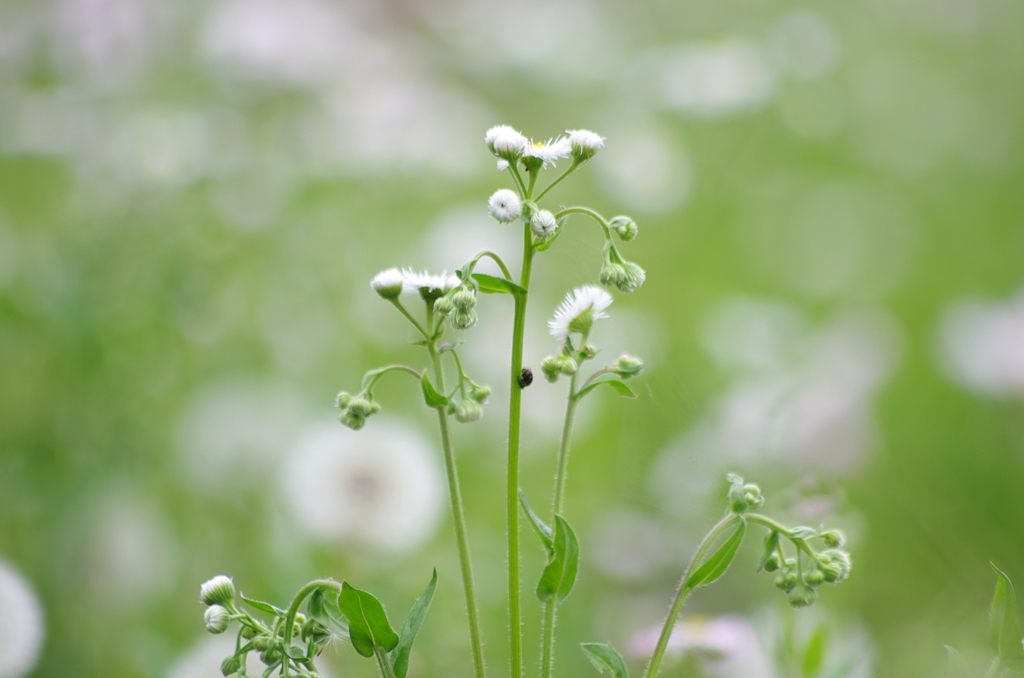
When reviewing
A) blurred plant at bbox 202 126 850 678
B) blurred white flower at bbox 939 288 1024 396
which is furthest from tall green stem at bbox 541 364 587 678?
blurred white flower at bbox 939 288 1024 396

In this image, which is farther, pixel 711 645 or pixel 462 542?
pixel 711 645

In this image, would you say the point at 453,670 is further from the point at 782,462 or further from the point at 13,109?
the point at 13,109

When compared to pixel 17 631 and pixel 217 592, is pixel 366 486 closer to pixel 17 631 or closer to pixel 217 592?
pixel 17 631

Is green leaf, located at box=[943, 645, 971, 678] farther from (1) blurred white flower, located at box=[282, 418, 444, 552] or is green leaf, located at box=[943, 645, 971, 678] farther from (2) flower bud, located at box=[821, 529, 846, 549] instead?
(1) blurred white flower, located at box=[282, 418, 444, 552]

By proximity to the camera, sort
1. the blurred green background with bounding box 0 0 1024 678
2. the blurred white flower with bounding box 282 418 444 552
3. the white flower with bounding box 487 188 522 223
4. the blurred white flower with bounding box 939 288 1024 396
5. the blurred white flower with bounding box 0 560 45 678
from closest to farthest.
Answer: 1. the white flower with bounding box 487 188 522 223
2. the blurred white flower with bounding box 0 560 45 678
3. the blurred green background with bounding box 0 0 1024 678
4. the blurred white flower with bounding box 282 418 444 552
5. the blurred white flower with bounding box 939 288 1024 396

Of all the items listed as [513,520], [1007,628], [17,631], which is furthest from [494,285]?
[17,631]

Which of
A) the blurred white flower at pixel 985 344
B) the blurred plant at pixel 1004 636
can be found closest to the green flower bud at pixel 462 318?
the blurred plant at pixel 1004 636

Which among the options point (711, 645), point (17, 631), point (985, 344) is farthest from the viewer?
point (985, 344)

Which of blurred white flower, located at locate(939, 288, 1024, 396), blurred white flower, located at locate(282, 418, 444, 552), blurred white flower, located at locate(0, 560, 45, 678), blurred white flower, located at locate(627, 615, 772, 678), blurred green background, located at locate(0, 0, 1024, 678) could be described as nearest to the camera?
blurred white flower, located at locate(627, 615, 772, 678)
